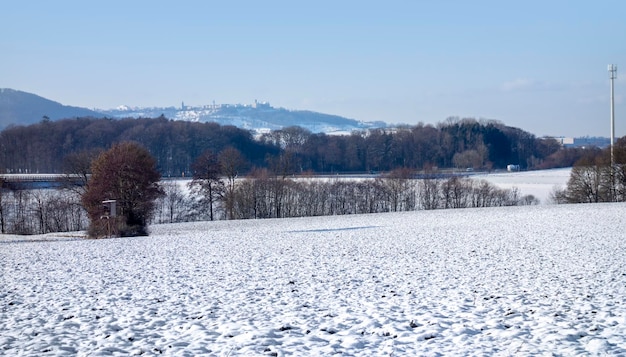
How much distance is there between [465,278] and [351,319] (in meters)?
5.83

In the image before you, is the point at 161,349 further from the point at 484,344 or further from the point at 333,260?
the point at 333,260

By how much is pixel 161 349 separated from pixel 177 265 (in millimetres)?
10342

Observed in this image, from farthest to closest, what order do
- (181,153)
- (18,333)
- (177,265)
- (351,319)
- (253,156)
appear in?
(253,156), (181,153), (177,265), (351,319), (18,333)

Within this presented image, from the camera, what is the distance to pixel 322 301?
13.6 metres

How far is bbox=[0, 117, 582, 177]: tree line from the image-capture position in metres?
143

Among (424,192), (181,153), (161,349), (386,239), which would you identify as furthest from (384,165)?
(161,349)

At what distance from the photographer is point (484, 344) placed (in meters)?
10.1

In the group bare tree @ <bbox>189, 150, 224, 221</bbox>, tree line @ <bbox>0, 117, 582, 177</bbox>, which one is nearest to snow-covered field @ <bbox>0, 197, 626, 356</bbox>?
bare tree @ <bbox>189, 150, 224, 221</bbox>

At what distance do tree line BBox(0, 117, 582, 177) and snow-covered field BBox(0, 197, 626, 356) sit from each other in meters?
112

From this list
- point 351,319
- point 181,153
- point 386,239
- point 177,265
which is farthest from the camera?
point 181,153

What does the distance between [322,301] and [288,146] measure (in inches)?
6339

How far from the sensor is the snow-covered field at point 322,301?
405 inches

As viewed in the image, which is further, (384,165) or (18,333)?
(384,165)

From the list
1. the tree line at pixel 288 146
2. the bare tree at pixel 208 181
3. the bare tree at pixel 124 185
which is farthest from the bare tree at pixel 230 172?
the tree line at pixel 288 146
